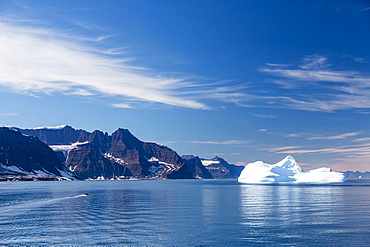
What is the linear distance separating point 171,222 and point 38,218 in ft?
78.5

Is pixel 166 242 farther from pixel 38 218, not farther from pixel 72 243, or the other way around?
pixel 38 218

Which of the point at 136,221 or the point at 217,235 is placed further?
the point at 136,221

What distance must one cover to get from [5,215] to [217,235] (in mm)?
42749

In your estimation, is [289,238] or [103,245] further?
[289,238]

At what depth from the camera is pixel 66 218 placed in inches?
2324

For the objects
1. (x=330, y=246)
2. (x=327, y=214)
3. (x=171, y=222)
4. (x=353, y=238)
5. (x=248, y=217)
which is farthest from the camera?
(x=327, y=214)

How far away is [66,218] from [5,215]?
1368 cm

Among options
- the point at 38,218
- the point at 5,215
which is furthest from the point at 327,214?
the point at 5,215

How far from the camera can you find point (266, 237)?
138 ft

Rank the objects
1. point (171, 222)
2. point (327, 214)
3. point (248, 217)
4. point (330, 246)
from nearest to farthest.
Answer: point (330, 246), point (171, 222), point (248, 217), point (327, 214)

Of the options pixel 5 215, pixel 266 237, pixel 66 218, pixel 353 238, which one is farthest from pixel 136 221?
pixel 353 238

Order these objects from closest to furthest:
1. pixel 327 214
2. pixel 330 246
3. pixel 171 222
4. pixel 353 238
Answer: pixel 330 246
pixel 353 238
pixel 171 222
pixel 327 214

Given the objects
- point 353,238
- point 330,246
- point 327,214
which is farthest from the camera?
point 327,214

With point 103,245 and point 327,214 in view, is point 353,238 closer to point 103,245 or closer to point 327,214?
point 327,214
